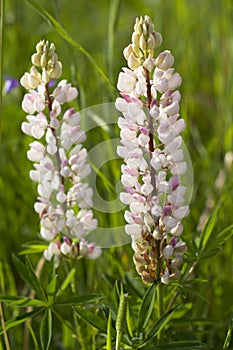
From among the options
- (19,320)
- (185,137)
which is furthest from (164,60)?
(185,137)

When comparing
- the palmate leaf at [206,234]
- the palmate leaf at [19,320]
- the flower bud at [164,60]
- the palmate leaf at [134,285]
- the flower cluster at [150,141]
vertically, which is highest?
the flower bud at [164,60]

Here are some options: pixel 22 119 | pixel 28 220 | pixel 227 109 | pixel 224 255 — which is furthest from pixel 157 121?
pixel 22 119

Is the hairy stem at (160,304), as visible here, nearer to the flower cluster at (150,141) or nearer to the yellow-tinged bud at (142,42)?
the flower cluster at (150,141)

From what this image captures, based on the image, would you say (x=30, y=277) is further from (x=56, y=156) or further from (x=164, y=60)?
(x=164, y=60)

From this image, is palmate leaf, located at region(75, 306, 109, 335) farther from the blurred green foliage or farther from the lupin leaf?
the blurred green foliage

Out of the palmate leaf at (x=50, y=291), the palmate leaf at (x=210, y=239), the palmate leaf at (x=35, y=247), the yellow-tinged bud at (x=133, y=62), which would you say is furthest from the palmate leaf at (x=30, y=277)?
the yellow-tinged bud at (x=133, y=62)

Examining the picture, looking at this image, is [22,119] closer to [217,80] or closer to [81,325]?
[217,80]

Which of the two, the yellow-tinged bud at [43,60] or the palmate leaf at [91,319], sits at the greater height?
the yellow-tinged bud at [43,60]

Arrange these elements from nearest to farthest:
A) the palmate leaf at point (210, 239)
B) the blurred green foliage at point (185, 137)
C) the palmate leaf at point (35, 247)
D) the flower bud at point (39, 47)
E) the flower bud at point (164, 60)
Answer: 1. the flower bud at point (164, 60)
2. the flower bud at point (39, 47)
3. the palmate leaf at point (210, 239)
4. the palmate leaf at point (35, 247)
5. the blurred green foliage at point (185, 137)
